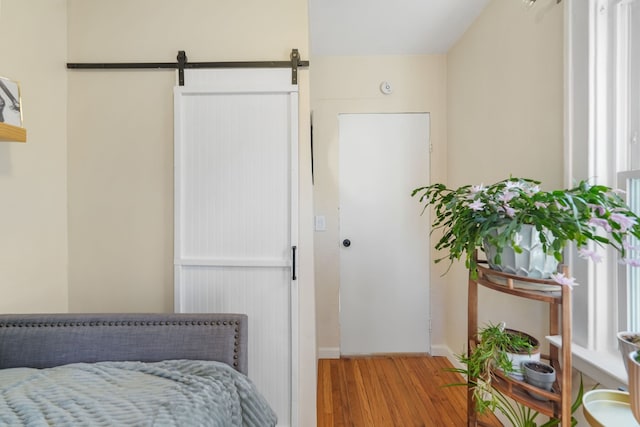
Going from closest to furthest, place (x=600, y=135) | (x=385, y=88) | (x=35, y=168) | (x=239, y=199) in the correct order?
(x=600, y=135) < (x=35, y=168) < (x=239, y=199) < (x=385, y=88)

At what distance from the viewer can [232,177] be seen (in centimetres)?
148

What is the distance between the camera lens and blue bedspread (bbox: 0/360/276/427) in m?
0.77

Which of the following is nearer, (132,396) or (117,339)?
(132,396)

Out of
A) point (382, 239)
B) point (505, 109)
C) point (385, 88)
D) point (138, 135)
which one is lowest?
point (382, 239)

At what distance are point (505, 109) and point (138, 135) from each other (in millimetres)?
Result: 2050

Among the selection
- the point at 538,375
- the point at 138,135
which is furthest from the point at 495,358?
the point at 138,135

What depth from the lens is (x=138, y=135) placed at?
1.51 metres

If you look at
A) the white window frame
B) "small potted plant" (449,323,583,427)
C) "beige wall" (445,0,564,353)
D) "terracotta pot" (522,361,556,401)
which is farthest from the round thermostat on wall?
"terracotta pot" (522,361,556,401)

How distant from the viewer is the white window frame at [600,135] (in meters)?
1.01

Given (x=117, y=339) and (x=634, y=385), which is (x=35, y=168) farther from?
(x=634, y=385)

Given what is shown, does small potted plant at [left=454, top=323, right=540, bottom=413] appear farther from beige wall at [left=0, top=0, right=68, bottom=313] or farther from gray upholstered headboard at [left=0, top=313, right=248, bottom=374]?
beige wall at [left=0, top=0, right=68, bottom=313]

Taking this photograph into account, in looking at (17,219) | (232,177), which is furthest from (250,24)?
(17,219)

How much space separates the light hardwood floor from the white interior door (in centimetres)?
14

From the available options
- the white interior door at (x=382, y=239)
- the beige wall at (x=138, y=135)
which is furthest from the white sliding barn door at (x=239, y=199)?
the white interior door at (x=382, y=239)
